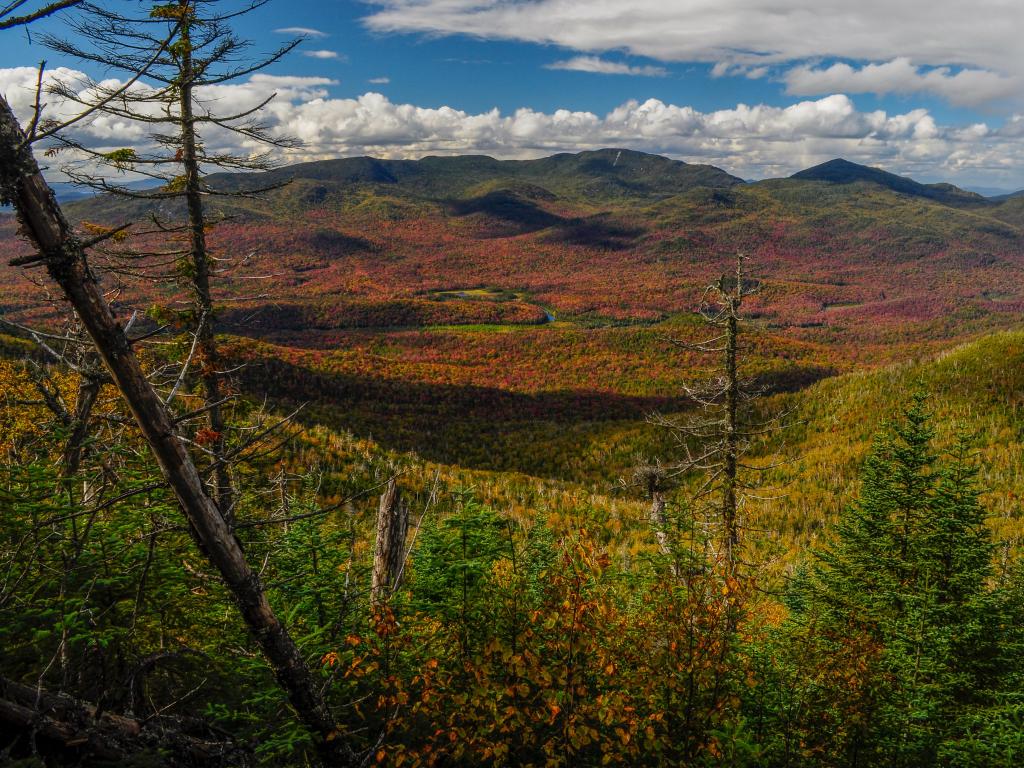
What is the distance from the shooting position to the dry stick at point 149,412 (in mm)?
2449

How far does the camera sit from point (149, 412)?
2.98m

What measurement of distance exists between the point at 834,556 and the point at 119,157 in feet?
37.0

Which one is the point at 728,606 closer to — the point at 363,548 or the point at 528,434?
the point at 363,548

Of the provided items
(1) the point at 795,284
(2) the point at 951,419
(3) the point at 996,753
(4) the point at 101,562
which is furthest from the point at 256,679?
(1) the point at 795,284

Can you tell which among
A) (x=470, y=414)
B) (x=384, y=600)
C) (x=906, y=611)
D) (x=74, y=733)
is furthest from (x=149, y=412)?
(x=470, y=414)

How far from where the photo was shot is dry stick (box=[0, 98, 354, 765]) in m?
2.45

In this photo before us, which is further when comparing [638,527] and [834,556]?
[638,527]

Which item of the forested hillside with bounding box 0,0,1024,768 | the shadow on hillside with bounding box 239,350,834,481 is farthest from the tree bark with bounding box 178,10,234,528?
the shadow on hillside with bounding box 239,350,834,481

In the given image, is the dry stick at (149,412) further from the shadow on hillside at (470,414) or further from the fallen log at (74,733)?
the shadow on hillside at (470,414)

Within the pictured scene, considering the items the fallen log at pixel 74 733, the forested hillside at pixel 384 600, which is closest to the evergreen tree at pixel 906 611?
the forested hillside at pixel 384 600

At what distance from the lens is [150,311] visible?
825cm

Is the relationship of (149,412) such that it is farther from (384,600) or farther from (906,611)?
(906,611)

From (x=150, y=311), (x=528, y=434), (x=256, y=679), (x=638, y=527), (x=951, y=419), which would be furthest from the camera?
(x=528, y=434)

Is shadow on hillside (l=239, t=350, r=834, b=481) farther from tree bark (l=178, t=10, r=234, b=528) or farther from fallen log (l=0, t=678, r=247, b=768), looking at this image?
fallen log (l=0, t=678, r=247, b=768)
